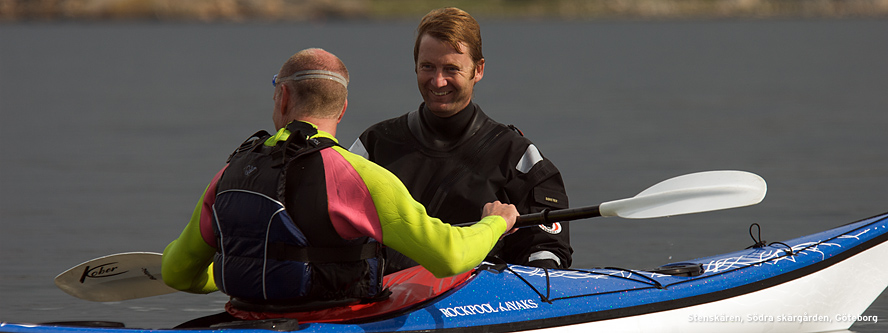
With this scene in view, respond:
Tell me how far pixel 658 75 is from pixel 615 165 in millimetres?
22489

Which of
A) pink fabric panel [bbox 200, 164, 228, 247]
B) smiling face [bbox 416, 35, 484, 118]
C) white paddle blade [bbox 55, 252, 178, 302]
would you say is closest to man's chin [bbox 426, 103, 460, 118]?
smiling face [bbox 416, 35, 484, 118]

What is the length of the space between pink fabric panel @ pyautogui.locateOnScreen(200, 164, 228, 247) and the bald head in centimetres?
38

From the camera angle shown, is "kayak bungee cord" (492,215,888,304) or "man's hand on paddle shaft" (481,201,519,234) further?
"kayak bungee cord" (492,215,888,304)

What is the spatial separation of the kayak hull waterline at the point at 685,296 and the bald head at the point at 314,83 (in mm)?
802

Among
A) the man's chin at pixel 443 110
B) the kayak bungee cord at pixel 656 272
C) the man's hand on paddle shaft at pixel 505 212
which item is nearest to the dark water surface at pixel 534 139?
the kayak bungee cord at pixel 656 272

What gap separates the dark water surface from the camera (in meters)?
9.34

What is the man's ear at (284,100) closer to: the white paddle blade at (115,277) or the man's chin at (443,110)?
the man's chin at (443,110)

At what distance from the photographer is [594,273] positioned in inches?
201

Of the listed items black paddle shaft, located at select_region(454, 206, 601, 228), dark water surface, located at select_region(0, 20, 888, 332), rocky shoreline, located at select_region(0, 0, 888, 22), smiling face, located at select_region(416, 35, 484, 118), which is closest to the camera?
black paddle shaft, located at select_region(454, 206, 601, 228)

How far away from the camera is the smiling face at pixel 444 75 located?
16.5 feet

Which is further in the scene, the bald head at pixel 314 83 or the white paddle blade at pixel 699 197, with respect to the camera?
the white paddle blade at pixel 699 197

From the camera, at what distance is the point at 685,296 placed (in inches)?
204

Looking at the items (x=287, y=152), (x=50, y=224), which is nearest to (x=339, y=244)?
(x=287, y=152)

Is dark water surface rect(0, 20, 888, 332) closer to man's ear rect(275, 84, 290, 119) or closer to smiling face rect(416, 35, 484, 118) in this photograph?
smiling face rect(416, 35, 484, 118)
